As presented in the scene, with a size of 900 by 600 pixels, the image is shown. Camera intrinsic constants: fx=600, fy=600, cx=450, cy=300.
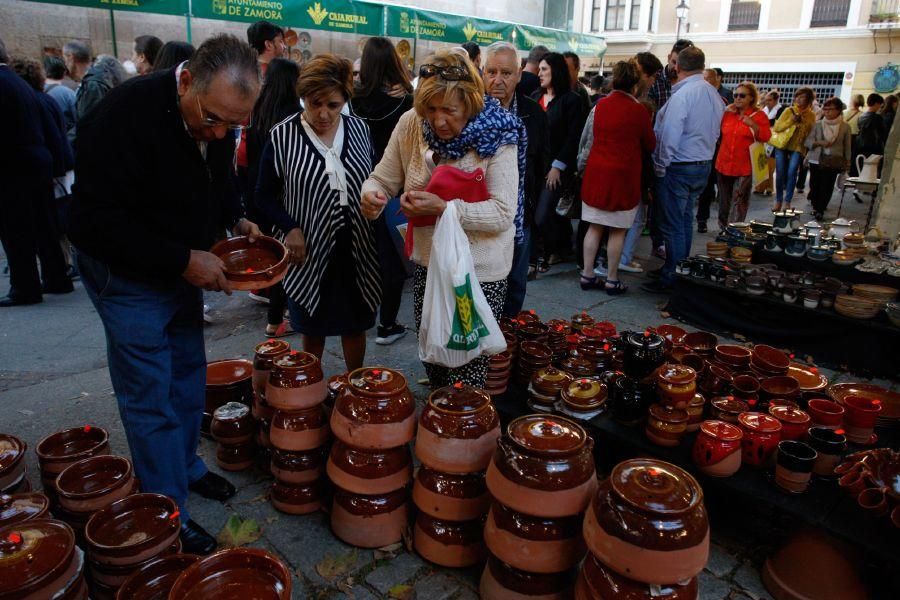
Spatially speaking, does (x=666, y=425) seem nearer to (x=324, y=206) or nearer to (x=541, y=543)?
(x=541, y=543)

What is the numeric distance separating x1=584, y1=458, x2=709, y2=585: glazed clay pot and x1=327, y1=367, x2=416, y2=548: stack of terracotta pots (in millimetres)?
781

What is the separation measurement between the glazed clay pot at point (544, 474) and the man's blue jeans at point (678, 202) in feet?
12.5

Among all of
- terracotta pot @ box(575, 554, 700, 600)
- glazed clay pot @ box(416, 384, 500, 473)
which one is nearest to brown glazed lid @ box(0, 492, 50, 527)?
glazed clay pot @ box(416, 384, 500, 473)

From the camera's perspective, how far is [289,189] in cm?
279

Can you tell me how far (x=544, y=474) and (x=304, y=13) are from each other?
7558mm

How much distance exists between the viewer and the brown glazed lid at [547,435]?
179cm

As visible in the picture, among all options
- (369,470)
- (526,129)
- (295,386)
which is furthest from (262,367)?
(526,129)

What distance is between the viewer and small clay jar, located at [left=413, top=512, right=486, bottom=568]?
213 centimetres

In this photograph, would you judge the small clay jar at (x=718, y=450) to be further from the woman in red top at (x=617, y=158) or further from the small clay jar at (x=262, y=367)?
the woman in red top at (x=617, y=158)

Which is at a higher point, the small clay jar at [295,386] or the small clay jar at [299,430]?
the small clay jar at [295,386]

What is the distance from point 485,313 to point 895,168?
18.8 ft

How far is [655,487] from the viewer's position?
1636mm

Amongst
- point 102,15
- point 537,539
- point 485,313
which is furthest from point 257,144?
point 102,15

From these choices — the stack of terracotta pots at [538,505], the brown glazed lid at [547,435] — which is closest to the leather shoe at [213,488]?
the stack of terracotta pots at [538,505]
